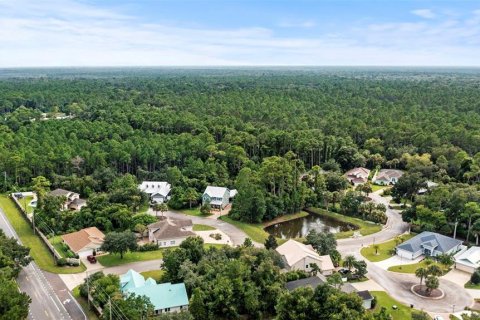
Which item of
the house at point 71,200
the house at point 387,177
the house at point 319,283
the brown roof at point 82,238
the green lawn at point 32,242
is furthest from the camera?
the house at point 387,177

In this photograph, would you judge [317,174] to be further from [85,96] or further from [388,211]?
[85,96]

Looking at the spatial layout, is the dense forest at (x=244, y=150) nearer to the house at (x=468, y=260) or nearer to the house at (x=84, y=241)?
the house at (x=84, y=241)

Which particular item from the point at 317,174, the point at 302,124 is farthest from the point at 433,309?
the point at 302,124

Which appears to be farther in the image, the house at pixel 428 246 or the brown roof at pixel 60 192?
the brown roof at pixel 60 192

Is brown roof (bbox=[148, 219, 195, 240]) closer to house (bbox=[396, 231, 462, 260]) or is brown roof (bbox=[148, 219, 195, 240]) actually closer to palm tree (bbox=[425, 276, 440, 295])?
house (bbox=[396, 231, 462, 260])

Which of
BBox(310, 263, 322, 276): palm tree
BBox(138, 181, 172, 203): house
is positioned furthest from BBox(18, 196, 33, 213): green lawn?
BBox(310, 263, 322, 276): palm tree

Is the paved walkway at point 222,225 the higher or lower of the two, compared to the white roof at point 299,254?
lower

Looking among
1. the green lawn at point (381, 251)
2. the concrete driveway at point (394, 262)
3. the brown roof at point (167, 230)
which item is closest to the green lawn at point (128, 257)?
the brown roof at point (167, 230)

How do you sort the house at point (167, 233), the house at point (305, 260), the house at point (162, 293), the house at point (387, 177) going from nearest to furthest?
1. the house at point (162, 293)
2. the house at point (305, 260)
3. the house at point (167, 233)
4. the house at point (387, 177)
